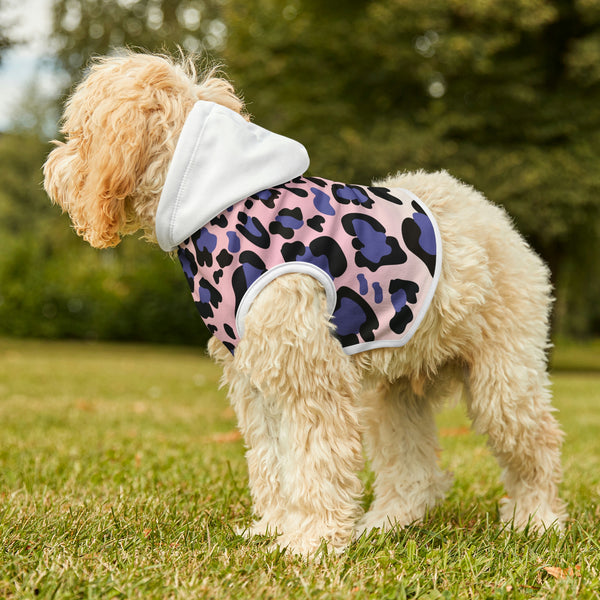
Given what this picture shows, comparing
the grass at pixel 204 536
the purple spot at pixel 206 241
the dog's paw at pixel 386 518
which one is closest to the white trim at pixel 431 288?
the purple spot at pixel 206 241

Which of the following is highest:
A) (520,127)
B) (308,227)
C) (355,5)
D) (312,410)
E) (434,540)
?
(355,5)

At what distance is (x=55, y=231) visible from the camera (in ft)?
81.6

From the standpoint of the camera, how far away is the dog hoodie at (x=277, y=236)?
2613 mm

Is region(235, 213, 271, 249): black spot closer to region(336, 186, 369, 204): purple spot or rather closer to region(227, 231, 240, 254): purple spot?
region(227, 231, 240, 254): purple spot

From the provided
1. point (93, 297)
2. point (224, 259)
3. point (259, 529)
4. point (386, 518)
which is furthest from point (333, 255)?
point (93, 297)

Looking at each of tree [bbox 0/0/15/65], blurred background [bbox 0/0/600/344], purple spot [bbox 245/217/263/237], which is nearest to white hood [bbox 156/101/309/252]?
purple spot [bbox 245/217/263/237]

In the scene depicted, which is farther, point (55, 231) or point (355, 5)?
point (55, 231)

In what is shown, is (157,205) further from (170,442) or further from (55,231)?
(55,231)

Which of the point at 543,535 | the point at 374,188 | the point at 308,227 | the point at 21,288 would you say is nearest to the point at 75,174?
the point at 308,227

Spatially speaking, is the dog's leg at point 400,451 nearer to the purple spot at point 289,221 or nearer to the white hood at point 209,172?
the purple spot at point 289,221

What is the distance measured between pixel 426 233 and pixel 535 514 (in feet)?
4.76

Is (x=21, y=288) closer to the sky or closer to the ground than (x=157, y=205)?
closer to the ground

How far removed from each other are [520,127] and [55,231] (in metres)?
16.5

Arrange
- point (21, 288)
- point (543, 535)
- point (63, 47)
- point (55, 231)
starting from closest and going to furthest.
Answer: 1. point (543, 535)
2. point (21, 288)
3. point (63, 47)
4. point (55, 231)
